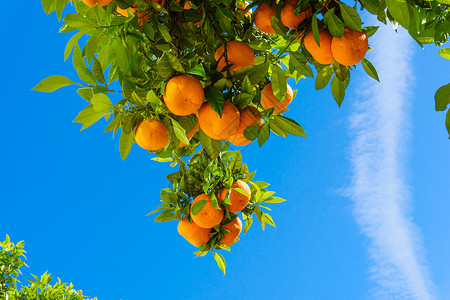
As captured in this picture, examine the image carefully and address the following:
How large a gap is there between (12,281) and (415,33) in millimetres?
3274

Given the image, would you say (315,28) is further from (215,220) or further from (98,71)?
(215,220)

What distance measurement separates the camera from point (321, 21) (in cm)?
111

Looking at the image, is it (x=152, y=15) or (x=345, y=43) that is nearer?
(x=345, y=43)

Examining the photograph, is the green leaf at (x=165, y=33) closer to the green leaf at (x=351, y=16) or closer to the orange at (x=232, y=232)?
the green leaf at (x=351, y=16)

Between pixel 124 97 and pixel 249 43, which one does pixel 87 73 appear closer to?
pixel 124 97

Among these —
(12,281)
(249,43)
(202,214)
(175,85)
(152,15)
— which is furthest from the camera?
(12,281)

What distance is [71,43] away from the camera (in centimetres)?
130

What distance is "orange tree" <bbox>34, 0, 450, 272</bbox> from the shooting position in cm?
104

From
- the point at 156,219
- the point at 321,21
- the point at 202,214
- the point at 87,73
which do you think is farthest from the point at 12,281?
the point at 321,21

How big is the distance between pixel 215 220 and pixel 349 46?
765mm

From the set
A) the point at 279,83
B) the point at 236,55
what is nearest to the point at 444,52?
the point at 279,83

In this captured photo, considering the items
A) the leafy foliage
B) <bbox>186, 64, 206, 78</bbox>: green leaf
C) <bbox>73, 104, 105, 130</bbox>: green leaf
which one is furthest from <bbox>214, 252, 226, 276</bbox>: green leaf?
the leafy foliage

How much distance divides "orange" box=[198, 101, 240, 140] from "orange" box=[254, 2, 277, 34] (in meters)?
0.31

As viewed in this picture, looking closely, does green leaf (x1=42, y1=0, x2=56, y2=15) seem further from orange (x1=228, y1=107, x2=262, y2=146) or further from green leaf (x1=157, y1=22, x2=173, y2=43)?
orange (x1=228, y1=107, x2=262, y2=146)
